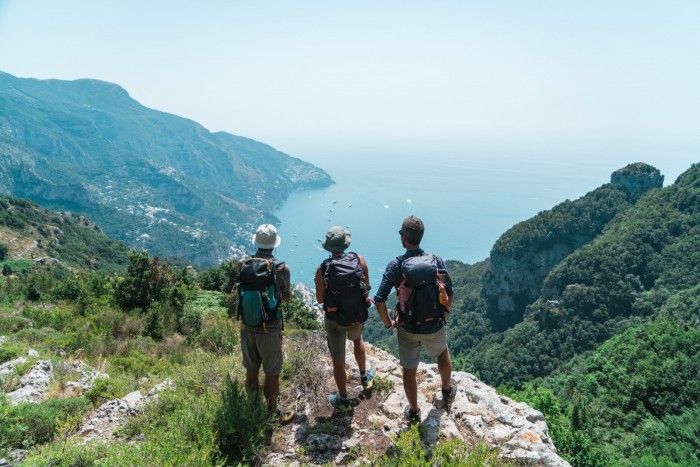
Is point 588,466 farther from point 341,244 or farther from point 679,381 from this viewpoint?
point 679,381

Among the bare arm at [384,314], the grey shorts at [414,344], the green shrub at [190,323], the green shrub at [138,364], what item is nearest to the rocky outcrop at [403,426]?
the grey shorts at [414,344]

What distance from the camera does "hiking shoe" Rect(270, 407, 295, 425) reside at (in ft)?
11.6

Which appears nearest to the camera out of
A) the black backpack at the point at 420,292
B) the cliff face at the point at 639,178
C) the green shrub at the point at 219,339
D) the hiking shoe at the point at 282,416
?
the black backpack at the point at 420,292

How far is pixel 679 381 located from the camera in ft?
47.9

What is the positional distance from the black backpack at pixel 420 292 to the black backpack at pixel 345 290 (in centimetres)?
39

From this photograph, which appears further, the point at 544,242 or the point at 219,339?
the point at 544,242

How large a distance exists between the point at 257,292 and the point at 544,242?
85.3 metres

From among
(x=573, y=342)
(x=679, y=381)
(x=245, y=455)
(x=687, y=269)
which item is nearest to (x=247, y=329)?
(x=245, y=455)

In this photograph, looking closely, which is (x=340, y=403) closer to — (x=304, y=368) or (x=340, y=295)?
(x=304, y=368)

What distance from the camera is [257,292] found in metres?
3.28

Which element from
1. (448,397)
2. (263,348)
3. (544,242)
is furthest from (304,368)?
(544,242)

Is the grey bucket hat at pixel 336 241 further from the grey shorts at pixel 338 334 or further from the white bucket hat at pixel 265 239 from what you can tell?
the grey shorts at pixel 338 334

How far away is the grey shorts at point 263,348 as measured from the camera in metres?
3.42

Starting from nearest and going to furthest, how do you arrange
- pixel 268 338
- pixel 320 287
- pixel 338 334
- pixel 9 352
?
pixel 268 338, pixel 320 287, pixel 338 334, pixel 9 352
